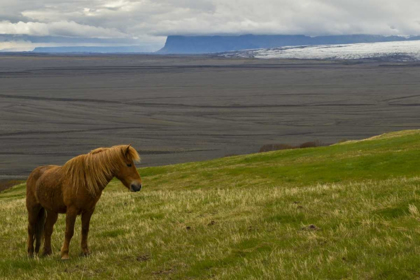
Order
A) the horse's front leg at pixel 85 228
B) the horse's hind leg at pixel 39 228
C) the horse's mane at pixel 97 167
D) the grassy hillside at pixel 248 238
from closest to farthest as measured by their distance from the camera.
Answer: the grassy hillside at pixel 248 238 → the horse's mane at pixel 97 167 → the horse's front leg at pixel 85 228 → the horse's hind leg at pixel 39 228

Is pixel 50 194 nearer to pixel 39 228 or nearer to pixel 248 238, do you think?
pixel 39 228

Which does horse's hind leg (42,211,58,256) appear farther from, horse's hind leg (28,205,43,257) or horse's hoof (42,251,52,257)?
horse's hind leg (28,205,43,257)

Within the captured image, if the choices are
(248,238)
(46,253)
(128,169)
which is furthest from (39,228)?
(248,238)

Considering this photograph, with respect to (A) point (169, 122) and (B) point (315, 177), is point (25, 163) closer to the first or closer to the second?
(A) point (169, 122)

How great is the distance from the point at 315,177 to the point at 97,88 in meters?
163

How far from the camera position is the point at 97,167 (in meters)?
12.4

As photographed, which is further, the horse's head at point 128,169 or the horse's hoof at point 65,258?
the horse's hoof at point 65,258

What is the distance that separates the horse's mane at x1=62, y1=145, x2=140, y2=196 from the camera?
1222cm

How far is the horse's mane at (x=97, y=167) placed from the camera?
12219 millimetres

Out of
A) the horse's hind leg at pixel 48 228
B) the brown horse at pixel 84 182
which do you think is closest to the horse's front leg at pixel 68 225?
the brown horse at pixel 84 182

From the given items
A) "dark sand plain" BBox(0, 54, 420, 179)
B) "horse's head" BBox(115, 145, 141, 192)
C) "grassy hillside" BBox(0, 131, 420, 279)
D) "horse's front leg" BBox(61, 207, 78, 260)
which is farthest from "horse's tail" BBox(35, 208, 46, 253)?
"dark sand plain" BBox(0, 54, 420, 179)

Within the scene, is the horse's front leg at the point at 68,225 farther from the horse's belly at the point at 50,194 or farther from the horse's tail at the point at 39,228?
the horse's tail at the point at 39,228

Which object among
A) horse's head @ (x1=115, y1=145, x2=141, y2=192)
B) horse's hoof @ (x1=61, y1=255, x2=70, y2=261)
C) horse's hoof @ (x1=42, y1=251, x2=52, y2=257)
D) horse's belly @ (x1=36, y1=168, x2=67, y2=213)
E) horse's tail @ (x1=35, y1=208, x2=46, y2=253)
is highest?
horse's head @ (x1=115, y1=145, x2=141, y2=192)

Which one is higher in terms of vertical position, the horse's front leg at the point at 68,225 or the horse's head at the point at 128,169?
the horse's head at the point at 128,169
